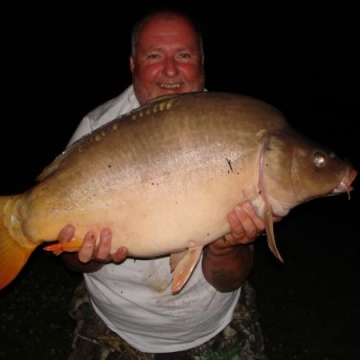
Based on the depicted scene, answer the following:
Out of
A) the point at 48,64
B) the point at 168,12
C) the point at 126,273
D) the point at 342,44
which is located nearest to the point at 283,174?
the point at 126,273

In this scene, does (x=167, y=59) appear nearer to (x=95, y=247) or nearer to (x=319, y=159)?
(x=319, y=159)

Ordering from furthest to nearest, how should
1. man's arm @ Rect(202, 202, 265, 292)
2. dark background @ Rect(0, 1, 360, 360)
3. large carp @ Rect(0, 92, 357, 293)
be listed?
dark background @ Rect(0, 1, 360, 360) < man's arm @ Rect(202, 202, 265, 292) < large carp @ Rect(0, 92, 357, 293)

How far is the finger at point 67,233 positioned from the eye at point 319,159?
3.58 ft

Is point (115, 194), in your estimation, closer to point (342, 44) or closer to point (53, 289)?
point (53, 289)

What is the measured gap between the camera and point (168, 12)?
254cm

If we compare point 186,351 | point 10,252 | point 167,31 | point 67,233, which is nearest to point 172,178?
point 67,233

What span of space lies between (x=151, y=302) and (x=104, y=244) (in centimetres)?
73

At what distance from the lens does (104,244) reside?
6.23ft

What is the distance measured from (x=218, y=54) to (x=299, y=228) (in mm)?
17814

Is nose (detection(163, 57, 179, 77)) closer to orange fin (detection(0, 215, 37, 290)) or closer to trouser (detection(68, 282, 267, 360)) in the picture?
orange fin (detection(0, 215, 37, 290))

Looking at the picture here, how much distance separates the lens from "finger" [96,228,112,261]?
188 cm

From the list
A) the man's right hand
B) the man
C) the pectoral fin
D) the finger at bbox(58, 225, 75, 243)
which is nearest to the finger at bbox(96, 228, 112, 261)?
the man's right hand

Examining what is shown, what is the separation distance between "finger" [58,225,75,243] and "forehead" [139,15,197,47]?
1187mm

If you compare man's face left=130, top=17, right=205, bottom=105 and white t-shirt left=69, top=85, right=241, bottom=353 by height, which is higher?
man's face left=130, top=17, right=205, bottom=105
